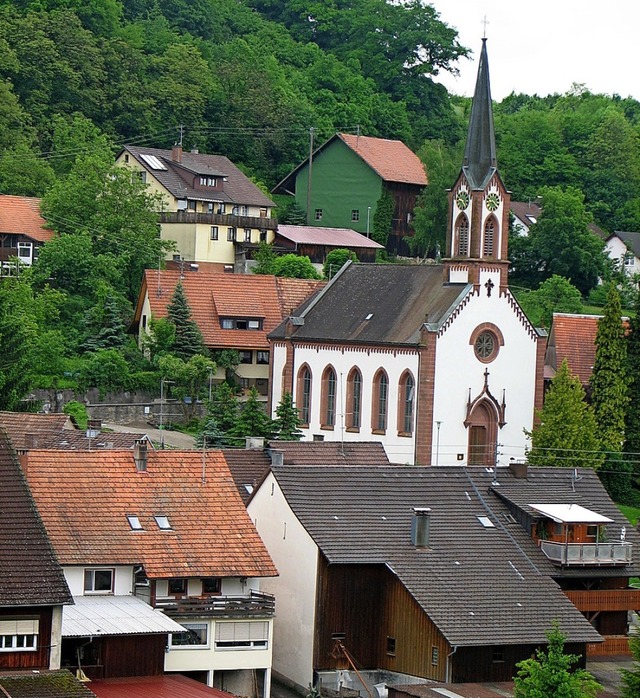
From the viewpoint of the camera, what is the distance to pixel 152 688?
4350cm

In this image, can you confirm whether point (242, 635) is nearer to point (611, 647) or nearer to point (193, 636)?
point (193, 636)

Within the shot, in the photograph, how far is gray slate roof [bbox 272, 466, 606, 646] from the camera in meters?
48.4

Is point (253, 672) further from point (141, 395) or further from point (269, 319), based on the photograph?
point (269, 319)

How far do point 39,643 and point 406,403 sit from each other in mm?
36240

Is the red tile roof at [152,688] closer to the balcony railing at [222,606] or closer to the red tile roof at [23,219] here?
the balcony railing at [222,606]

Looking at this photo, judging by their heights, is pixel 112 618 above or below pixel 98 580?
below

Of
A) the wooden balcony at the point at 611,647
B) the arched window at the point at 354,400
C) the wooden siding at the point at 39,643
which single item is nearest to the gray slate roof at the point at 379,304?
the arched window at the point at 354,400

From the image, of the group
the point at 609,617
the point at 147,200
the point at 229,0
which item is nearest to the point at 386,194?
the point at 147,200

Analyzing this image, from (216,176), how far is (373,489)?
53.2m

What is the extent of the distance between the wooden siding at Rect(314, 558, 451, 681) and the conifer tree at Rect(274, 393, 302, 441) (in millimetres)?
22907

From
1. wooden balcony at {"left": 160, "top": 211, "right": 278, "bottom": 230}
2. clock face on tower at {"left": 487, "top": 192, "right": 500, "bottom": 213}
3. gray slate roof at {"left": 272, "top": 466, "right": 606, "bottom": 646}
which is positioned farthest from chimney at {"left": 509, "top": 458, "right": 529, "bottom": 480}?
wooden balcony at {"left": 160, "top": 211, "right": 278, "bottom": 230}

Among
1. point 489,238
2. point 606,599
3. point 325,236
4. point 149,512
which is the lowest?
point 606,599

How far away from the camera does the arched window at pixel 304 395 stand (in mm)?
80250

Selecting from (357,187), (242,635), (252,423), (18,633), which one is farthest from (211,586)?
(357,187)
